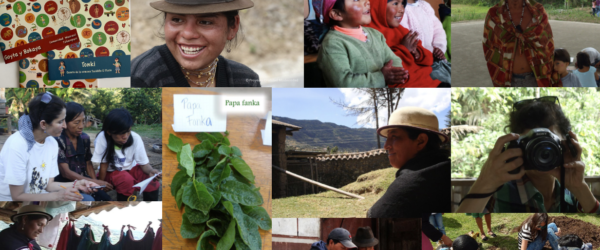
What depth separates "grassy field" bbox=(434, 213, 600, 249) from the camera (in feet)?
12.6

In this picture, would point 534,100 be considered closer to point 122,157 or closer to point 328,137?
point 328,137

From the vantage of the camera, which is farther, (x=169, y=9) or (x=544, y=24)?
(x=544, y=24)

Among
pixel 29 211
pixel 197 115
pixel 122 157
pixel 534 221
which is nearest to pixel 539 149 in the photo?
pixel 534 221

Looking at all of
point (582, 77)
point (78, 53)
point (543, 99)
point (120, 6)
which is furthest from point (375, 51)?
point (78, 53)

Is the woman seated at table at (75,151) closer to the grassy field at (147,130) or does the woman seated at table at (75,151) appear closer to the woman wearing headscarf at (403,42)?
the grassy field at (147,130)

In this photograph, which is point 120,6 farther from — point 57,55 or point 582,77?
point 582,77

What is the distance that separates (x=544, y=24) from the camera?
391cm

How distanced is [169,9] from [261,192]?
1.47m

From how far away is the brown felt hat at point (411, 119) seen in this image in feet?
12.3

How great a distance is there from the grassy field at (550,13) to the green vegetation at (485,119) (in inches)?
21.9

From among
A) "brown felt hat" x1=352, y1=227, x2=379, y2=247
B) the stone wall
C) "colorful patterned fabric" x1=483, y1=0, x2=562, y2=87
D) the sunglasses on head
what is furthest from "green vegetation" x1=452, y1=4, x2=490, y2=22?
"brown felt hat" x1=352, y1=227, x2=379, y2=247

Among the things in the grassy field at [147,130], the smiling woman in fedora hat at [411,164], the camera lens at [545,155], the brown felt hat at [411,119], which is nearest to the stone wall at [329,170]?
the smiling woman in fedora hat at [411,164]

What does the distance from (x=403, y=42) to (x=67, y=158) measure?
2594 mm

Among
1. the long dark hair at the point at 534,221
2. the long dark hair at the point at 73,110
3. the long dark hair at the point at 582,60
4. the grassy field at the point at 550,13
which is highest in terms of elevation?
the grassy field at the point at 550,13
